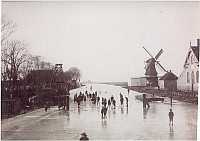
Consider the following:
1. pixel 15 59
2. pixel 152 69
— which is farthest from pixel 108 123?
pixel 15 59

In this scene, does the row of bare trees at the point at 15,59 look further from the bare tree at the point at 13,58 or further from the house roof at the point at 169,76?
the house roof at the point at 169,76

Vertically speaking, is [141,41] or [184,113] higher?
[141,41]

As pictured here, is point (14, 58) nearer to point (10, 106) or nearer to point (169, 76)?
point (10, 106)

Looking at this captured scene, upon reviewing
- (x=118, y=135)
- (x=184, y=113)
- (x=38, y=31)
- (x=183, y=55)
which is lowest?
(x=118, y=135)

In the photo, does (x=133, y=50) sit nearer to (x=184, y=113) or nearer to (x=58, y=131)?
(x=184, y=113)

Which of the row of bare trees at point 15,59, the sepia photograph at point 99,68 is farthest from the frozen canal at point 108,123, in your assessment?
the row of bare trees at point 15,59

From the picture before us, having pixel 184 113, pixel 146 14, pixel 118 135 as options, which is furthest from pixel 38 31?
pixel 184 113
